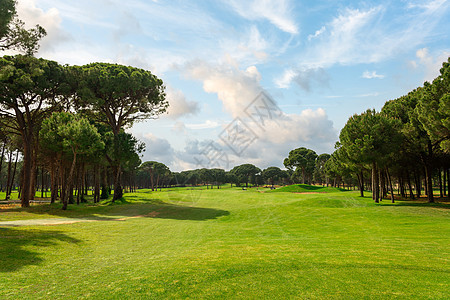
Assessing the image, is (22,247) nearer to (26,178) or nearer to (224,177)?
(26,178)

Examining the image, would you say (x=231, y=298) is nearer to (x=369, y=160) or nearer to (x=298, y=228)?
(x=298, y=228)

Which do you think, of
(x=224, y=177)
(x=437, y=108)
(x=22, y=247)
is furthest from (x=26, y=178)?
(x=224, y=177)

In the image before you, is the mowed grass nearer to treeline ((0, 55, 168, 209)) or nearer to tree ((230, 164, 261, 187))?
treeline ((0, 55, 168, 209))

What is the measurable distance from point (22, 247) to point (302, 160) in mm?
98539

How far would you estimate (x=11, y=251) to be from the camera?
9898 mm

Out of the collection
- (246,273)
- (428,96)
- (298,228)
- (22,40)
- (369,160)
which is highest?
(22,40)

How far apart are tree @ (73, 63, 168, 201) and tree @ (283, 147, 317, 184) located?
67.8 m

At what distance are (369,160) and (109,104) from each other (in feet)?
136

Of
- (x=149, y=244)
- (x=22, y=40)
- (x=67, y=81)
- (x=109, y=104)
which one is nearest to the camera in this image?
(x=149, y=244)

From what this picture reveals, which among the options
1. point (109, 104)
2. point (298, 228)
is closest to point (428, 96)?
point (298, 228)

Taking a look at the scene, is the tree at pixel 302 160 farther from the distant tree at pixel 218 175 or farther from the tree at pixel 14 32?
the tree at pixel 14 32

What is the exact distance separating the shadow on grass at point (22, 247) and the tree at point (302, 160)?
9590cm

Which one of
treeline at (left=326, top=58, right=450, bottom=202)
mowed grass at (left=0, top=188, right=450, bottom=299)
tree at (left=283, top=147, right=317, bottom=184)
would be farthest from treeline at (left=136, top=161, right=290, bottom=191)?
mowed grass at (left=0, top=188, right=450, bottom=299)

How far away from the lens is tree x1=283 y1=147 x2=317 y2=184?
10188cm
